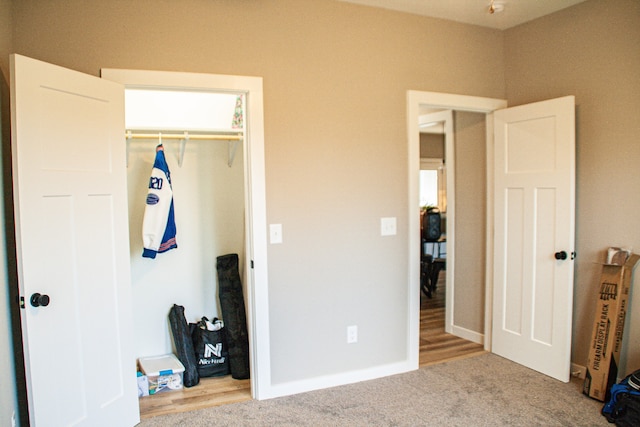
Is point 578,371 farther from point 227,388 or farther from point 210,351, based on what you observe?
point 210,351

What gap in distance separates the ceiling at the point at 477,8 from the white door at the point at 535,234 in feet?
2.24

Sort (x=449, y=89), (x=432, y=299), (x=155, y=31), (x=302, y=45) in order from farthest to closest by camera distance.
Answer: (x=432, y=299)
(x=449, y=89)
(x=302, y=45)
(x=155, y=31)

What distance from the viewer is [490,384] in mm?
2998

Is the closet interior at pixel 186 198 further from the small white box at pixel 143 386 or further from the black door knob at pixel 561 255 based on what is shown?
the black door knob at pixel 561 255

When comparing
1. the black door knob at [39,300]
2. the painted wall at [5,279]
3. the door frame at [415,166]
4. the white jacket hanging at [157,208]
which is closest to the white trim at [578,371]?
the door frame at [415,166]

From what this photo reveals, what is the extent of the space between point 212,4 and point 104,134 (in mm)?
1019

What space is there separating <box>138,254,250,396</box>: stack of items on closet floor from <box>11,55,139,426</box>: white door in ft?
1.88

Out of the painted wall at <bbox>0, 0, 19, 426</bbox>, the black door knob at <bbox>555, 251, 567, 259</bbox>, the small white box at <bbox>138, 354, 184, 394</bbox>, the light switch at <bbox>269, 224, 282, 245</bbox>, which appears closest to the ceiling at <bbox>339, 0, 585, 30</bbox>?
the light switch at <bbox>269, 224, 282, 245</bbox>

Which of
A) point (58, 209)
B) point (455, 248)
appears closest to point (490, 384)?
point (455, 248)

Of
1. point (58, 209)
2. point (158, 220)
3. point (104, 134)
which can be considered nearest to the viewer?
point (58, 209)

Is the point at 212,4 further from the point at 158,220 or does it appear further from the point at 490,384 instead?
the point at 490,384

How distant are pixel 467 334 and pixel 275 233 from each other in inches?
86.8

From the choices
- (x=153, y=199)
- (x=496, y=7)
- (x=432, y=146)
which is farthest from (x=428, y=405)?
(x=432, y=146)

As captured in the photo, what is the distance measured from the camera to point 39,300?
78.5 inches
